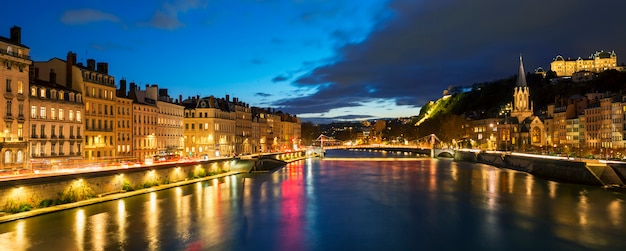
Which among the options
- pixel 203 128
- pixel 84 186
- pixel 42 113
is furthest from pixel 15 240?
pixel 203 128

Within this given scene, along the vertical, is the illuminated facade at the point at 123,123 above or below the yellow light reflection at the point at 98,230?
above

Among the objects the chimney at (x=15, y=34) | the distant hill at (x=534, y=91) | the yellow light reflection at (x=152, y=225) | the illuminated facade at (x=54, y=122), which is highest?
the distant hill at (x=534, y=91)

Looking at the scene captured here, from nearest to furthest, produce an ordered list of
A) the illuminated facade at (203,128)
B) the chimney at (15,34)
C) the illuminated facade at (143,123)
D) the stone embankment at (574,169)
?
the chimney at (15,34)
the stone embankment at (574,169)
the illuminated facade at (143,123)
the illuminated facade at (203,128)

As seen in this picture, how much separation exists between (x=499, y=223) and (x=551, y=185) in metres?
22.2

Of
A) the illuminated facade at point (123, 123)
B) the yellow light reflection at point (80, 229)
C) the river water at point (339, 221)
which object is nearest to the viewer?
the yellow light reflection at point (80, 229)

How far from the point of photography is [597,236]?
86.5 ft

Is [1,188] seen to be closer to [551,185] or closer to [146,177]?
[146,177]

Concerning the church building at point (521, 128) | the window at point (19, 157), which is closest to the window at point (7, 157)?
the window at point (19, 157)

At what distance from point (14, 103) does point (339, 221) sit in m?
24.8

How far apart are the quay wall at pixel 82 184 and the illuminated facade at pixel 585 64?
146m

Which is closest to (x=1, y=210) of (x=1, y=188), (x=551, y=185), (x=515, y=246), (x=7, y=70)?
(x=1, y=188)

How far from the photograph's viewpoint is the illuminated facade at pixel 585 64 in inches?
6191

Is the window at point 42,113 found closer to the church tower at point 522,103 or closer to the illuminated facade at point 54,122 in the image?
the illuminated facade at point 54,122

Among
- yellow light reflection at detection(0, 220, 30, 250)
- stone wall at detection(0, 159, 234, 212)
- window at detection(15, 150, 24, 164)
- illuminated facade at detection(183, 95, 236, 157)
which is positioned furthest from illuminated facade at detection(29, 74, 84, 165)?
illuminated facade at detection(183, 95, 236, 157)
